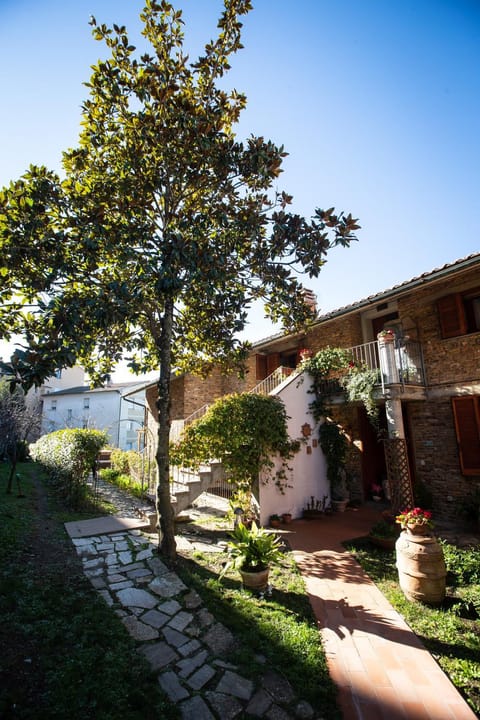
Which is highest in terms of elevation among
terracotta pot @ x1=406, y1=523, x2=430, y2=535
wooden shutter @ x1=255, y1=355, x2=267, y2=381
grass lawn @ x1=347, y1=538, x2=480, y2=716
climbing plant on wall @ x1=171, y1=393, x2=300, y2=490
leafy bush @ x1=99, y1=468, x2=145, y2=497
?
wooden shutter @ x1=255, y1=355, x2=267, y2=381

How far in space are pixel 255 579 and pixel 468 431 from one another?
6.77m

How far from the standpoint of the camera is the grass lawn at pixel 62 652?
2568 mm

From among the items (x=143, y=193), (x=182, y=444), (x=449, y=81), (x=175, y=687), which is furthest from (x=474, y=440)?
(x=143, y=193)

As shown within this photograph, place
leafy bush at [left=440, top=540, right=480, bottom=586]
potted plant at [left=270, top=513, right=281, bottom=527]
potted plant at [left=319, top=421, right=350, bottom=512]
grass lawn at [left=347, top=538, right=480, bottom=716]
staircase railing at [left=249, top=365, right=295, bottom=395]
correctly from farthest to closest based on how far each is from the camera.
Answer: staircase railing at [left=249, top=365, right=295, bottom=395] → potted plant at [left=319, top=421, right=350, bottom=512] → potted plant at [left=270, top=513, right=281, bottom=527] → leafy bush at [left=440, top=540, right=480, bottom=586] → grass lawn at [left=347, top=538, right=480, bottom=716]

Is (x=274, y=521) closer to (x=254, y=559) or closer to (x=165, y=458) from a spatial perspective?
(x=254, y=559)

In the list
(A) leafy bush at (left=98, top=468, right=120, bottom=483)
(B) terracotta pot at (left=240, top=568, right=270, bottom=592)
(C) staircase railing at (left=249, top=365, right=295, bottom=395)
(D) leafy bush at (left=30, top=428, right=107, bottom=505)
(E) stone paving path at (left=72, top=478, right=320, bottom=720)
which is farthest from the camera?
(A) leafy bush at (left=98, top=468, right=120, bottom=483)

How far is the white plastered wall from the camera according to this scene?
28.3 feet

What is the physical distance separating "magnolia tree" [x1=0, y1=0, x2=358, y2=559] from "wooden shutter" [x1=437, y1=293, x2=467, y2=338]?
4.76 m

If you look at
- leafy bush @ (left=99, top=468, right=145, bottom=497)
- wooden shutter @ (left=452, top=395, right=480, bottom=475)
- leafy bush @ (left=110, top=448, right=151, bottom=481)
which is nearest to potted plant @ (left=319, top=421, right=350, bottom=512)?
wooden shutter @ (left=452, top=395, right=480, bottom=475)

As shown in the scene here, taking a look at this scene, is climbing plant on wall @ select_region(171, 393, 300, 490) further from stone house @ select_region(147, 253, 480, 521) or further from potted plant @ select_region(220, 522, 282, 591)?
potted plant @ select_region(220, 522, 282, 591)

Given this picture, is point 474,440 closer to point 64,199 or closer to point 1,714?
point 1,714

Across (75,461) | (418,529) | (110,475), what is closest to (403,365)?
(418,529)

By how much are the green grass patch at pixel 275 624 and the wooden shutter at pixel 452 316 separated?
6992mm

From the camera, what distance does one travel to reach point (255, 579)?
15.5ft
